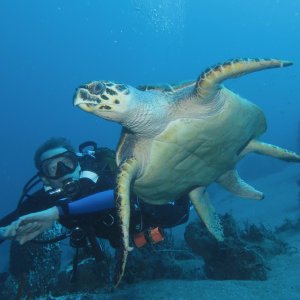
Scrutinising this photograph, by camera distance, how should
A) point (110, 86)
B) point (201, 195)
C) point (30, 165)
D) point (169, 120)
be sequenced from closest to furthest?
point (110, 86)
point (169, 120)
point (201, 195)
point (30, 165)

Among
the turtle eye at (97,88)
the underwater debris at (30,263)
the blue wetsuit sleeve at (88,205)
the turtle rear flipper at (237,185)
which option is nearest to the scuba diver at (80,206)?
the blue wetsuit sleeve at (88,205)

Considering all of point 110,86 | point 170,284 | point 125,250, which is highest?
point 110,86

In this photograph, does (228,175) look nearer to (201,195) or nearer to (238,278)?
(201,195)

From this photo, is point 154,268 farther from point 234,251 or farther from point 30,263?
point 30,263

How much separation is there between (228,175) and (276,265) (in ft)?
5.42

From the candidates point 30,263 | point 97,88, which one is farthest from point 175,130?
point 30,263

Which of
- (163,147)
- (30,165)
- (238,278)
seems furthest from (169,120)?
(30,165)

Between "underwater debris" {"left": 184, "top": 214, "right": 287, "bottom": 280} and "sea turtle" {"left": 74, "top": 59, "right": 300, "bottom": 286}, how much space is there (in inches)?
48.4

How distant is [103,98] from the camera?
297 cm

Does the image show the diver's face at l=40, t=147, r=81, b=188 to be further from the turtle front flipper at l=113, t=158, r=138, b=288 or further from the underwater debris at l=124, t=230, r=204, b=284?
the underwater debris at l=124, t=230, r=204, b=284

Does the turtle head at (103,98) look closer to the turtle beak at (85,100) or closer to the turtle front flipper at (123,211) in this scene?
the turtle beak at (85,100)

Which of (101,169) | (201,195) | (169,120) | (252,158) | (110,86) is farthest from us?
(252,158)

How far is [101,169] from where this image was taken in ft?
13.7

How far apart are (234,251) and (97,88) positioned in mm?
3419
